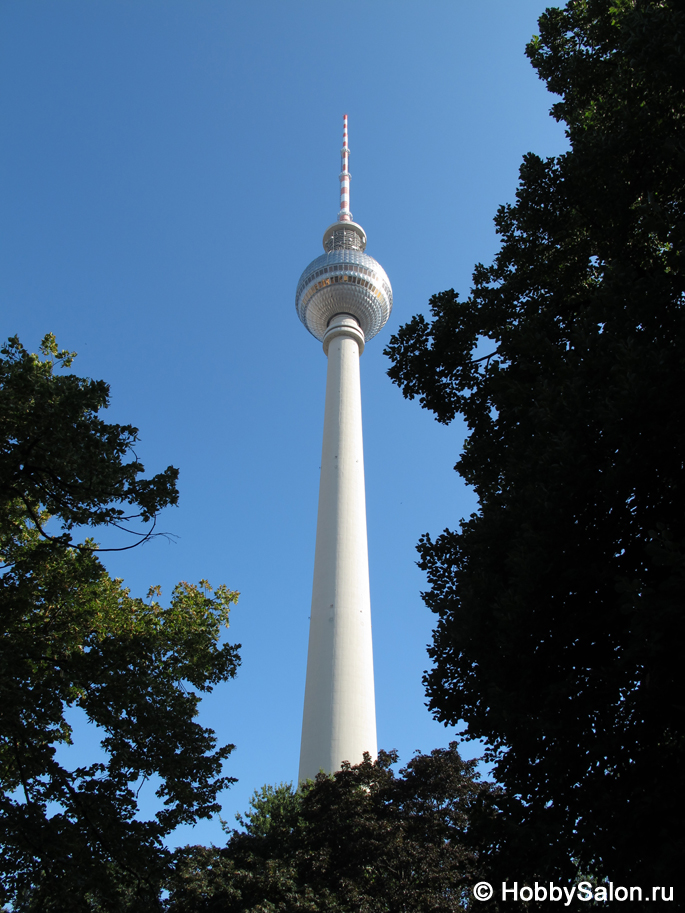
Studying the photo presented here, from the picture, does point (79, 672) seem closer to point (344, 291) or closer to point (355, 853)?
point (355, 853)

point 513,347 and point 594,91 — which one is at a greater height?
point 594,91

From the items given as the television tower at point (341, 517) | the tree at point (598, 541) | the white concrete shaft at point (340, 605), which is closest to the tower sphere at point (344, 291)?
the television tower at point (341, 517)

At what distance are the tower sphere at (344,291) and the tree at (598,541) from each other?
4681 centimetres

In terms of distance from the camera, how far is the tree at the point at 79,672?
404 inches

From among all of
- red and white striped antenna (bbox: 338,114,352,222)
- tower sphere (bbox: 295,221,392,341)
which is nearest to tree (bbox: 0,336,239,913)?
tower sphere (bbox: 295,221,392,341)

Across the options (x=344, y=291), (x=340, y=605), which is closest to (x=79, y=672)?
(x=340, y=605)

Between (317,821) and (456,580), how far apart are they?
1275 centimetres

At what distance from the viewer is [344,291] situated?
5872 centimetres

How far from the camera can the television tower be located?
36.7 meters

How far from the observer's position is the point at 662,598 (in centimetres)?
728

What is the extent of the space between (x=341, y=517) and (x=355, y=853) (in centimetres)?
2738

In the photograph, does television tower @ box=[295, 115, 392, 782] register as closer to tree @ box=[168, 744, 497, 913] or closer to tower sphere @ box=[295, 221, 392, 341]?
tower sphere @ box=[295, 221, 392, 341]

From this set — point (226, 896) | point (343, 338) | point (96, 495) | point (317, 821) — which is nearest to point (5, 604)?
point (96, 495)

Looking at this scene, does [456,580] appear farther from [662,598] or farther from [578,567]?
[662,598]
